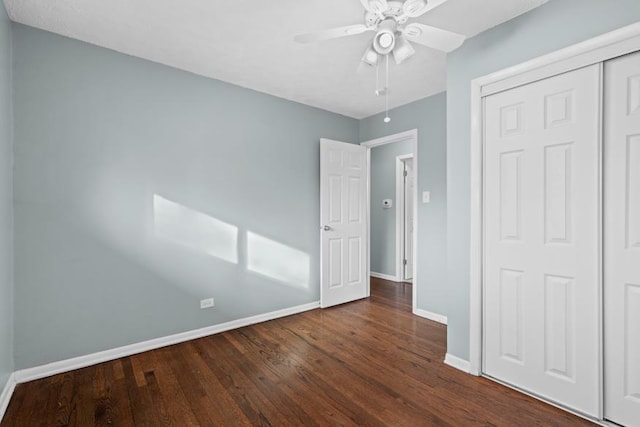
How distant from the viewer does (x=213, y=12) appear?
200 centimetres

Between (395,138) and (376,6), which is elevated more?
(376,6)

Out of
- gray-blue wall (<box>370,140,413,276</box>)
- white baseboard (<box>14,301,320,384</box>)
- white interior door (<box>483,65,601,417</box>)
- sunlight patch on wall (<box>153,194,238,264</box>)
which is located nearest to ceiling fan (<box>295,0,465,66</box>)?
white interior door (<box>483,65,601,417</box>)

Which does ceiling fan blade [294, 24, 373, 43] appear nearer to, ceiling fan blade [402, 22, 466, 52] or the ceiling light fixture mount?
the ceiling light fixture mount

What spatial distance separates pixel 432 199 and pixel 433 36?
215 centimetres

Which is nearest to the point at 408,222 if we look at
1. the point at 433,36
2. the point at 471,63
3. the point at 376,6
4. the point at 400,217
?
the point at 400,217

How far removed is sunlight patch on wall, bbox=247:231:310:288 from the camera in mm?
3250

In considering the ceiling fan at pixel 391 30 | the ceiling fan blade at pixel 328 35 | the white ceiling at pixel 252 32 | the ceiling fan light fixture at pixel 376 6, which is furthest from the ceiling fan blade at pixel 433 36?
the white ceiling at pixel 252 32

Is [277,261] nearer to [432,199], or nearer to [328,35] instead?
[432,199]

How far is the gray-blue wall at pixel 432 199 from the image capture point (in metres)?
3.35

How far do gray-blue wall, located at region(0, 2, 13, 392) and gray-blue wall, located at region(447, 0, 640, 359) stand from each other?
3.08m

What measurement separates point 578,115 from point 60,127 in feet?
11.6

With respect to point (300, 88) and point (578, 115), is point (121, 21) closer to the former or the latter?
point (300, 88)

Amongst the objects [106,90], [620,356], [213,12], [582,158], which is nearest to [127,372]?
[106,90]

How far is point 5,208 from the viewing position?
1939 mm
